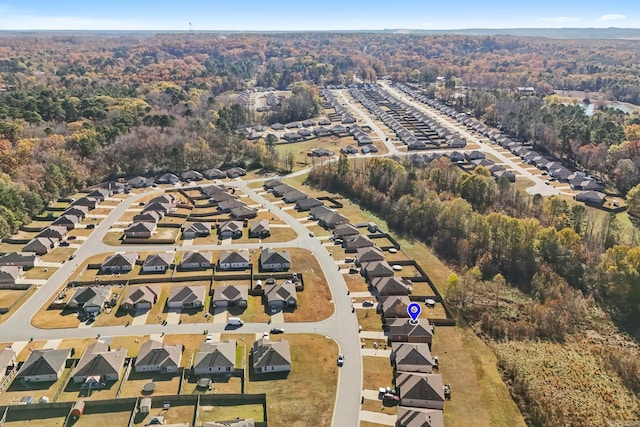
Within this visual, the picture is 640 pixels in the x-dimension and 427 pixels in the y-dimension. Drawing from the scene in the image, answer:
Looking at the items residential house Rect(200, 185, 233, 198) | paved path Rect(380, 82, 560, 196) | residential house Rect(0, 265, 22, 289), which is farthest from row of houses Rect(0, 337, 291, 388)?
paved path Rect(380, 82, 560, 196)

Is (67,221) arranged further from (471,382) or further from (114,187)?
(471,382)

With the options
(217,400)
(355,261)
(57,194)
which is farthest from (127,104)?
(217,400)

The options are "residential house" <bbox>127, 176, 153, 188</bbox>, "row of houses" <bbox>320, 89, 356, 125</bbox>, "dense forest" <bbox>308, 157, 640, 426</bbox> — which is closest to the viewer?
"dense forest" <bbox>308, 157, 640, 426</bbox>

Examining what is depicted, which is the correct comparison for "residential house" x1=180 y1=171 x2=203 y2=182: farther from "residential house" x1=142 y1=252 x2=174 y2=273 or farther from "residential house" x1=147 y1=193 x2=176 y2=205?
"residential house" x1=142 y1=252 x2=174 y2=273

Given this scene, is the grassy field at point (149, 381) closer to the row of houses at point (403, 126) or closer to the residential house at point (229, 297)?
the residential house at point (229, 297)

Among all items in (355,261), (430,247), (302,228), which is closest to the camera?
(355,261)

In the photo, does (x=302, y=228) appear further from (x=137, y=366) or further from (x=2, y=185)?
(x=2, y=185)
